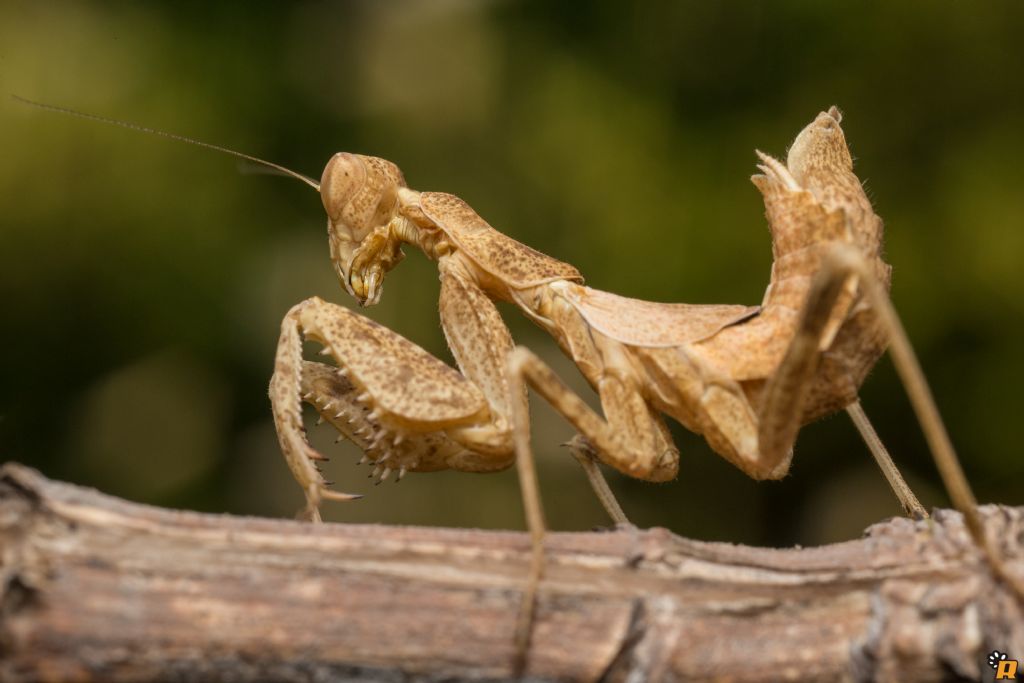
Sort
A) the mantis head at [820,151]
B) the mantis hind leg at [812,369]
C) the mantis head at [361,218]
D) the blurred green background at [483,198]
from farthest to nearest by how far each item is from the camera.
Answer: the blurred green background at [483,198], the mantis head at [361,218], the mantis head at [820,151], the mantis hind leg at [812,369]

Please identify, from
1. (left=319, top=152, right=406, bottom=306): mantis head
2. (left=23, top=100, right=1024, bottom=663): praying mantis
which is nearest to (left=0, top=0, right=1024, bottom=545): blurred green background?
(left=319, top=152, right=406, bottom=306): mantis head

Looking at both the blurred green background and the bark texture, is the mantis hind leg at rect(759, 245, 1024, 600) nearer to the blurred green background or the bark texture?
the bark texture

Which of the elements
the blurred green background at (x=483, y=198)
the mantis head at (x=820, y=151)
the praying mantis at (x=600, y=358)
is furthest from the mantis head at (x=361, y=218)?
the mantis head at (x=820, y=151)

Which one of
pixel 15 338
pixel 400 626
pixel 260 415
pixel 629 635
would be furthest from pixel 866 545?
pixel 15 338

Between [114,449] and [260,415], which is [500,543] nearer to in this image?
[260,415]

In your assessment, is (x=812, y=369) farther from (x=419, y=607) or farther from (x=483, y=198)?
(x=483, y=198)

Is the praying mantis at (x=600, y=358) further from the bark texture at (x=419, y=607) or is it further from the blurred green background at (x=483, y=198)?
the blurred green background at (x=483, y=198)
